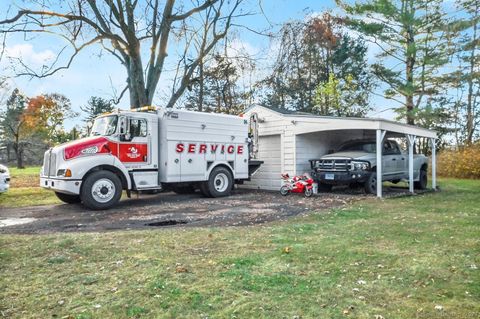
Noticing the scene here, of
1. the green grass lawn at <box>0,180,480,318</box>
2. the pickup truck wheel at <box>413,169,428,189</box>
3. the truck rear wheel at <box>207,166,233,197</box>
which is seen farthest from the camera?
the pickup truck wheel at <box>413,169,428,189</box>

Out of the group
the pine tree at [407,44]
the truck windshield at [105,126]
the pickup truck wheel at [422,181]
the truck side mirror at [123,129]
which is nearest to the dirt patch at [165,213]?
the truck side mirror at [123,129]

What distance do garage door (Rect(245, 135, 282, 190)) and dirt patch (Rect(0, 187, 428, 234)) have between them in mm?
2514

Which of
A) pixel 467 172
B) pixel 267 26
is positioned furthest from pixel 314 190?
pixel 467 172

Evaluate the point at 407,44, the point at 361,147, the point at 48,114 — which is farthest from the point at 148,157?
the point at 48,114

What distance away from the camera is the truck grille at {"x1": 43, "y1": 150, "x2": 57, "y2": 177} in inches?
393

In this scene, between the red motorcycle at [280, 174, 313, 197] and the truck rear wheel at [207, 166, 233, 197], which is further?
the truck rear wheel at [207, 166, 233, 197]

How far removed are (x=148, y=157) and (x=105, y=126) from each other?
4.84 feet

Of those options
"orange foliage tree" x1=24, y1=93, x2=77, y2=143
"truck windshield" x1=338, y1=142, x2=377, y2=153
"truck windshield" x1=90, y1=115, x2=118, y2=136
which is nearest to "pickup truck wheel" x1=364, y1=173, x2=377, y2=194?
"truck windshield" x1=338, y1=142, x2=377, y2=153

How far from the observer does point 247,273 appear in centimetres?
400

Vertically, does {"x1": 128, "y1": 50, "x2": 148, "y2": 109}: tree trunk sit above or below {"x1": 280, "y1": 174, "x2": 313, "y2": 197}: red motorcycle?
above

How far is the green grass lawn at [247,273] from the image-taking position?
3.14m

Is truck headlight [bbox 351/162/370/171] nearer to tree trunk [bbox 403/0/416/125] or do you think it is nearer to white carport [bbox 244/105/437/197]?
white carport [bbox 244/105/437/197]

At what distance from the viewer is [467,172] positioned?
20.3 meters

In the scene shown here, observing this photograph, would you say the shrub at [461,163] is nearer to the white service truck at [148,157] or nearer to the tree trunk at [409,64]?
the tree trunk at [409,64]
